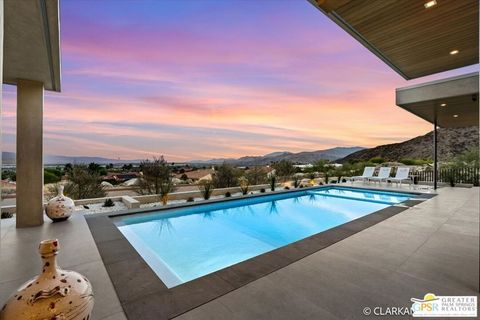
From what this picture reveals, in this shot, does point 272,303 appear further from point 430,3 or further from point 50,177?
point 50,177

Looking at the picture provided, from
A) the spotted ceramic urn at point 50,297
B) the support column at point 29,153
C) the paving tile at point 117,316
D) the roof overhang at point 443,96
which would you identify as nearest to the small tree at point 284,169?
the roof overhang at point 443,96

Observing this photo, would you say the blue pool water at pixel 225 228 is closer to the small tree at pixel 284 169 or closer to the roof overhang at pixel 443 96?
the roof overhang at pixel 443 96

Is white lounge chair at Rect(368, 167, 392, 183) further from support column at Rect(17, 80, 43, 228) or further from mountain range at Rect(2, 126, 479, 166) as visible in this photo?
support column at Rect(17, 80, 43, 228)

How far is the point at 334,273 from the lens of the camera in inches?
100

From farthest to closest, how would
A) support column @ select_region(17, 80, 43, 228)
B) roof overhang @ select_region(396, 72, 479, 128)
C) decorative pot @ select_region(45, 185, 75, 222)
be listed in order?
roof overhang @ select_region(396, 72, 479, 128) < decorative pot @ select_region(45, 185, 75, 222) < support column @ select_region(17, 80, 43, 228)

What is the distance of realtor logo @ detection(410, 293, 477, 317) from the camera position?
1.92 meters

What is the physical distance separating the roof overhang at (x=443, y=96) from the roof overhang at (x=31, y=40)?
275 inches

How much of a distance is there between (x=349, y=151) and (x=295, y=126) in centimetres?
989

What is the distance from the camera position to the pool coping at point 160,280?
2.03 m

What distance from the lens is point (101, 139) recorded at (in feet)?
42.8

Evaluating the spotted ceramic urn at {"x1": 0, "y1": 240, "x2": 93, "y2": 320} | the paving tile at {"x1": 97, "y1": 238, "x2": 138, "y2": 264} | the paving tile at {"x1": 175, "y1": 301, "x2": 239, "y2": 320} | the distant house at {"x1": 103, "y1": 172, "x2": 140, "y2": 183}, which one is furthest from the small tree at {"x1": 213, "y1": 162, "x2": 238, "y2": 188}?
the spotted ceramic urn at {"x1": 0, "y1": 240, "x2": 93, "y2": 320}

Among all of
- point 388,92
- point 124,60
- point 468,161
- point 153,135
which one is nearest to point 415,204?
point 468,161

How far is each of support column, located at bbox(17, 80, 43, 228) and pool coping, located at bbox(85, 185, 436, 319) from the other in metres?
1.49

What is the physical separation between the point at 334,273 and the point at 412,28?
3.82m
